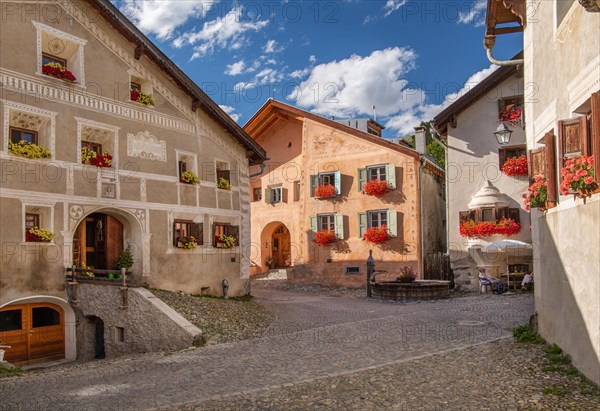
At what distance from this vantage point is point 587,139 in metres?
7.50

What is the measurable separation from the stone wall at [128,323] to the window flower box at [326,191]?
44.5 feet

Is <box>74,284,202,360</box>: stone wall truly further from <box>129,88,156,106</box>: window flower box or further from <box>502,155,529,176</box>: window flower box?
<box>502,155,529,176</box>: window flower box

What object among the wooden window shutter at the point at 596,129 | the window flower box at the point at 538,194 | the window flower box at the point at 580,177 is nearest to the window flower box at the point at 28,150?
the window flower box at the point at 538,194

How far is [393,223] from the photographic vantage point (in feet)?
80.5

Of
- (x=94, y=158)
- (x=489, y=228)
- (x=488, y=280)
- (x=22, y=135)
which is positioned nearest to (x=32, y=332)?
(x=94, y=158)

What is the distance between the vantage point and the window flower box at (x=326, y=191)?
2617 cm

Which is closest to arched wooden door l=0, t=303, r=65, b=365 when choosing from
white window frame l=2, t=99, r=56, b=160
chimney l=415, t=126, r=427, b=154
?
white window frame l=2, t=99, r=56, b=160

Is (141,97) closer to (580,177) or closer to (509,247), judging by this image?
(580,177)

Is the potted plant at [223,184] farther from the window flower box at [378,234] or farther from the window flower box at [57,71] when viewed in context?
the window flower box at [378,234]

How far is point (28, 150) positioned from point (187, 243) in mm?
5902

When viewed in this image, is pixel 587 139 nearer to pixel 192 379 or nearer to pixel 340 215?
pixel 192 379

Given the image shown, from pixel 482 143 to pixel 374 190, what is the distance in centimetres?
519

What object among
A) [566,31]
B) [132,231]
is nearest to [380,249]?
[132,231]

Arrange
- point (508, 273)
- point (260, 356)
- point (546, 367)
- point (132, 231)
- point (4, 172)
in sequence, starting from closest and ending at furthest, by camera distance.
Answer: point (546, 367) → point (260, 356) → point (4, 172) → point (132, 231) → point (508, 273)
